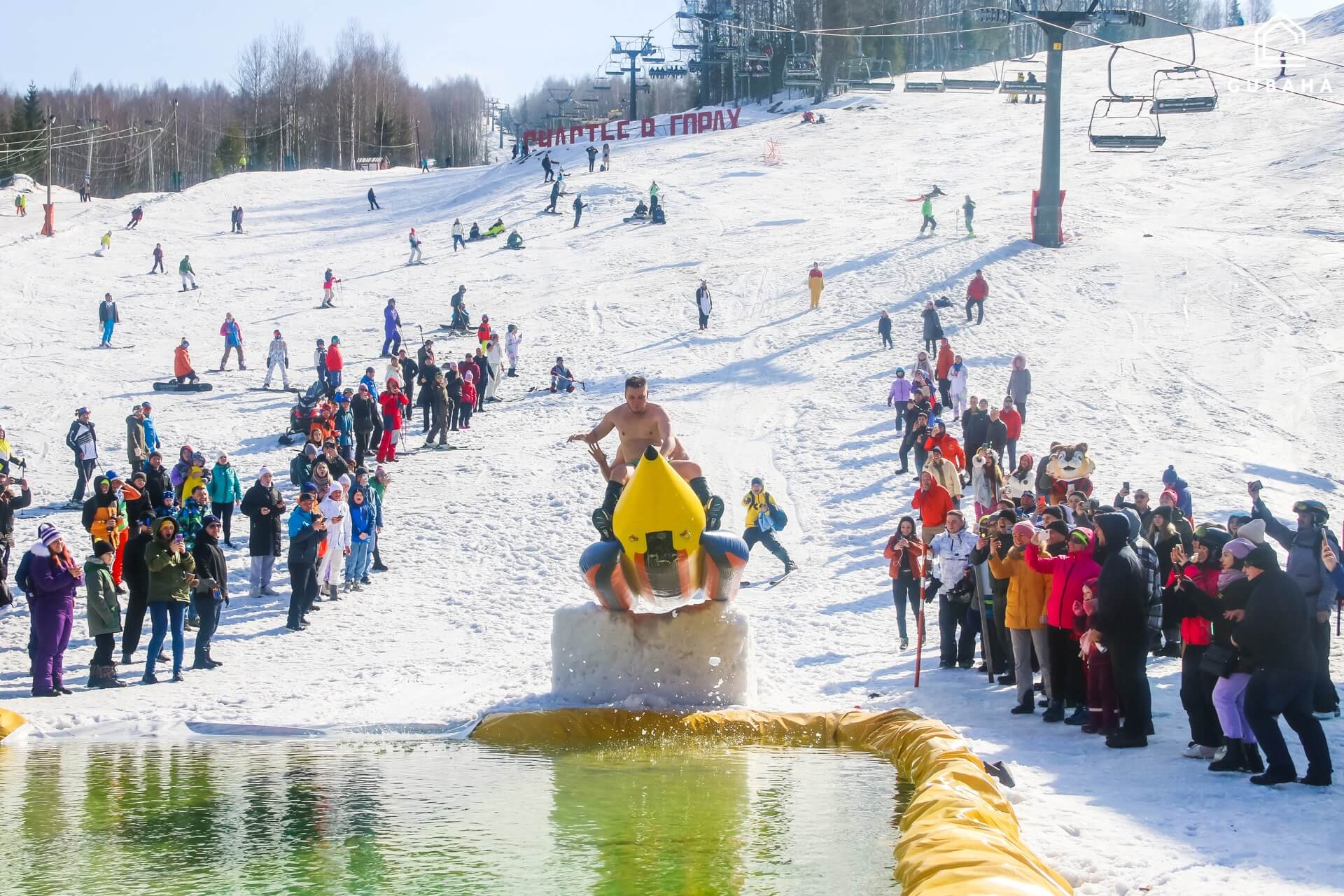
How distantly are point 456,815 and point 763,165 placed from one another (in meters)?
47.5

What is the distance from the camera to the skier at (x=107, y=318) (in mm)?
29031

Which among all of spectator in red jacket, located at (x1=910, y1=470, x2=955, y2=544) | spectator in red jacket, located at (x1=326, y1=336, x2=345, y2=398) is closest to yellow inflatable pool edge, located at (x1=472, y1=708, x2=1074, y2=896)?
spectator in red jacket, located at (x1=910, y1=470, x2=955, y2=544)

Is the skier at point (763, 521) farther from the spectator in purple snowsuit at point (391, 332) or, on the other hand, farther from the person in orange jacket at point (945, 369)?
the spectator in purple snowsuit at point (391, 332)

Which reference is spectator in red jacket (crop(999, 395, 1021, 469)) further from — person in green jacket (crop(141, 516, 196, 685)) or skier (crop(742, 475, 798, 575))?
person in green jacket (crop(141, 516, 196, 685))

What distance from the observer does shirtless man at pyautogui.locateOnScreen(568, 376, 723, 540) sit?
10092 millimetres

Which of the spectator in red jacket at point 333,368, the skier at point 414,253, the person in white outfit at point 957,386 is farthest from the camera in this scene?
the skier at point 414,253

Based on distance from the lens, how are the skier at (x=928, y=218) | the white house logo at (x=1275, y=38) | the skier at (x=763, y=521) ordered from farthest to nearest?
the white house logo at (x=1275, y=38) → the skier at (x=928, y=218) → the skier at (x=763, y=521)

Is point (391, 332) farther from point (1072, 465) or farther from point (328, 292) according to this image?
point (1072, 465)

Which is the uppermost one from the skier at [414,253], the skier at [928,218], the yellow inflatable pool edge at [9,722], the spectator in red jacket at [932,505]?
the skier at [928,218]

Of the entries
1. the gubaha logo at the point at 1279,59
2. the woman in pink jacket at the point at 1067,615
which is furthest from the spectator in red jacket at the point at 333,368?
the gubaha logo at the point at 1279,59

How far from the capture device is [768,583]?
50.5 ft

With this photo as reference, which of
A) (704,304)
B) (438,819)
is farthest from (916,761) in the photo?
(704,304)

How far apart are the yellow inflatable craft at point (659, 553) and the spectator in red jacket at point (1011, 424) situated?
365 inches

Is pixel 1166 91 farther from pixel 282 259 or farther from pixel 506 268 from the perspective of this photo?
pixel 282 259
